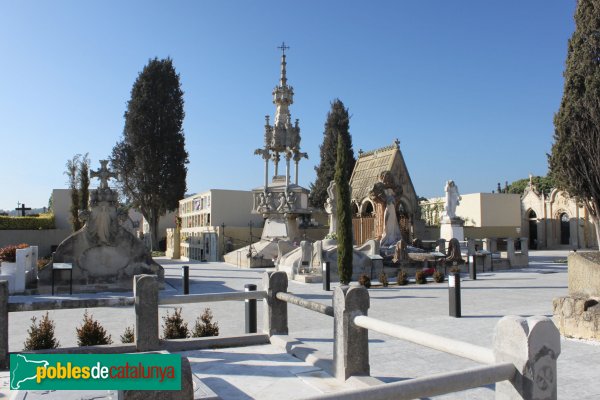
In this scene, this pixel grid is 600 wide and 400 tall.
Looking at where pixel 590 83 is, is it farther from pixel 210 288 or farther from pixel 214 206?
pixel 214 206

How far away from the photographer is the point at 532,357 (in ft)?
11.0

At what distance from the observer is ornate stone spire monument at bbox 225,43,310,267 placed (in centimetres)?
2702

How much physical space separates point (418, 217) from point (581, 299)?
28.1 metres

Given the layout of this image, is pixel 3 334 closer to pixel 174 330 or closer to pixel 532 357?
pixel 174 330

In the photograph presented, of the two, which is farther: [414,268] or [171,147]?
[171,147]

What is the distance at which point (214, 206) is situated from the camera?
116ft

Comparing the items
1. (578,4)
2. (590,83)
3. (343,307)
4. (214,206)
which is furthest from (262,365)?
(214,206)

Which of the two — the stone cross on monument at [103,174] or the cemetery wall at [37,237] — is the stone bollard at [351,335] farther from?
the cemetery wall at [37,237]

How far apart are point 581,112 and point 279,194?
48.3ft

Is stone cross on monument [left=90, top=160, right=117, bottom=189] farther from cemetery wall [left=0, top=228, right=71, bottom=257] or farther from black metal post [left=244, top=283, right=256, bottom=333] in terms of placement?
cemetery wall [left=0, top=228, right=71, bottom=257]

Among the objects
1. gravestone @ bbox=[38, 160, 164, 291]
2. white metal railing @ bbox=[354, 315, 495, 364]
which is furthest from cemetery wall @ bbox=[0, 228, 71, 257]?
white metal railing @ bbox=[354, 315, 495, 364]

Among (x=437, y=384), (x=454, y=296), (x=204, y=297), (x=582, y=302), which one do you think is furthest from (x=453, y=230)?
(x=437, y=384)

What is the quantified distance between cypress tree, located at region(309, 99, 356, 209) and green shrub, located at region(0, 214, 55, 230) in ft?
74.2

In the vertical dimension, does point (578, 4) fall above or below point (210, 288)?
above
